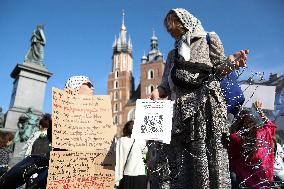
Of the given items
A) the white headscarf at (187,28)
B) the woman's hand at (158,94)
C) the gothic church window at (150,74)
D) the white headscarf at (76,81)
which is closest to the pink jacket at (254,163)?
the woman's hand at (158,94)

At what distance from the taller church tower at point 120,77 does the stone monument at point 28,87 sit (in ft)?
162

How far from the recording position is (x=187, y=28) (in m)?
2.58

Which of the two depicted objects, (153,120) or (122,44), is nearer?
(153,120)

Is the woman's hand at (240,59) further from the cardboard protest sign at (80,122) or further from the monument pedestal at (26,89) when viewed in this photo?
the monument pedestal at (26,89)

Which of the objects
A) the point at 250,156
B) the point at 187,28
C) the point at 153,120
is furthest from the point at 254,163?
the point at 187,28

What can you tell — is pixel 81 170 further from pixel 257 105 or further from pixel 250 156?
pixel 257 105

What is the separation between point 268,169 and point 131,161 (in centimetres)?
213

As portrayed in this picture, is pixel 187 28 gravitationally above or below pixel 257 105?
above

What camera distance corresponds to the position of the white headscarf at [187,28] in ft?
8.04

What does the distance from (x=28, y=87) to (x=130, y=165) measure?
25.7 feet

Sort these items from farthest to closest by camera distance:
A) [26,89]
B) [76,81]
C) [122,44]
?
[122,44], [26,89], [76,81]

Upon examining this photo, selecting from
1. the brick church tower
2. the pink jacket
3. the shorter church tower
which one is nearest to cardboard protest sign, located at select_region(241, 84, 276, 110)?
the pink jacket

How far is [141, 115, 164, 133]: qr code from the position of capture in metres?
2.17

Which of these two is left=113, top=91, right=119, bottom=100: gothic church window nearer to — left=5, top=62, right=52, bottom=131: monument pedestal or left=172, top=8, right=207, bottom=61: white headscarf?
left=5, top=62, right=52, bottom=131: monument pedestal
